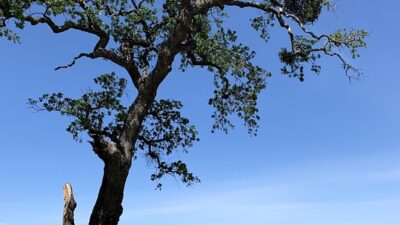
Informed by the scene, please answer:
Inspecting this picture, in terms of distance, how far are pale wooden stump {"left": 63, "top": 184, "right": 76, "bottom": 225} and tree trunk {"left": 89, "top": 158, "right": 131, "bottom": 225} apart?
2.61ft

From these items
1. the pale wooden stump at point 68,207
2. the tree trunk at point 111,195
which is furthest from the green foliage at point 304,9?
the pale wooden stump at point 68,207

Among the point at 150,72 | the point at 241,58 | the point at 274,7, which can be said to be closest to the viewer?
the point at 150,72

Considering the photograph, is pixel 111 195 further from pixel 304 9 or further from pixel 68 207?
pixel 304 9

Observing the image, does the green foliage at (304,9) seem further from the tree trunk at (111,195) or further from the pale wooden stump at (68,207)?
the pale wooden stump at (68,207)

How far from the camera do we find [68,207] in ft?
51.9

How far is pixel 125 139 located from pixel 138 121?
2.98 ft

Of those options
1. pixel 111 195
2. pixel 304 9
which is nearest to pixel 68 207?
pixel 111 195

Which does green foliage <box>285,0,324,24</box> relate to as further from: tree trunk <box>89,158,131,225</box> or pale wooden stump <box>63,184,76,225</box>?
pale wooden stump <box>63,184,76,225</box>

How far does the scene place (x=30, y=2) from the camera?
57.1ft

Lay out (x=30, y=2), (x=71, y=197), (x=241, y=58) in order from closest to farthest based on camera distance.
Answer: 1. (x=71, y=197)
2. (x=30, y=2)
3. (x=241, y=58)

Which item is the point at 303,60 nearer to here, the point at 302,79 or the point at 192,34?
the point at 302,79

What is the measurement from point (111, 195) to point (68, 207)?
4.81ft

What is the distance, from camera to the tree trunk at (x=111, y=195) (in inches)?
643

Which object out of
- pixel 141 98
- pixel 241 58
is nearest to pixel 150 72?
pixel 141 98
